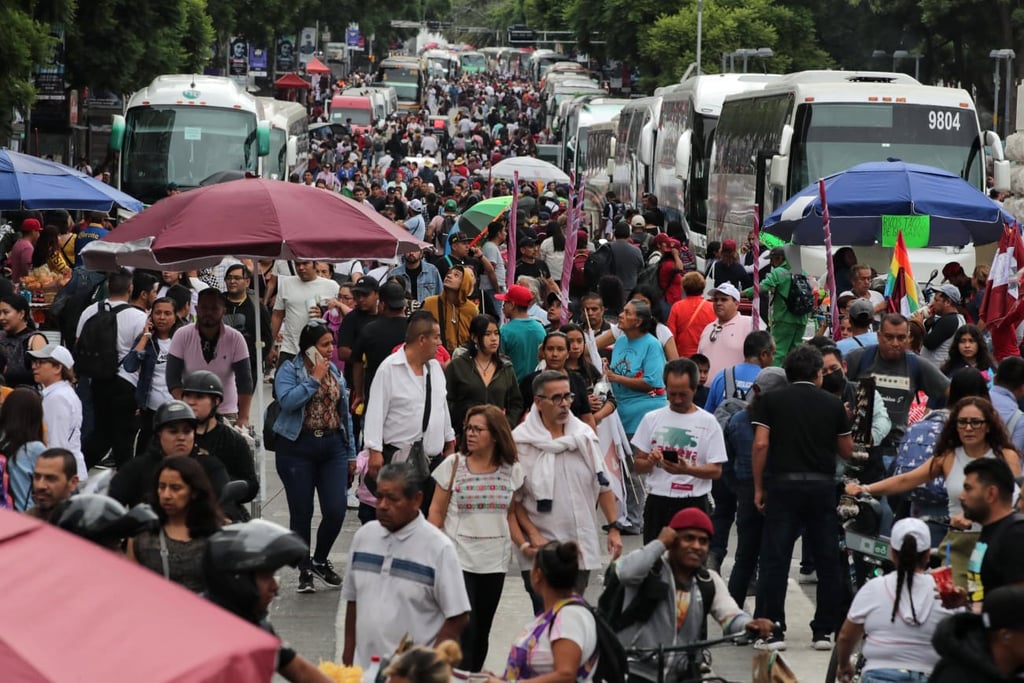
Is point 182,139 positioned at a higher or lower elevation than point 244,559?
lower

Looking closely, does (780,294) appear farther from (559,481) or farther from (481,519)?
(481,519)

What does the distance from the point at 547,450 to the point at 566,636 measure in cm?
243

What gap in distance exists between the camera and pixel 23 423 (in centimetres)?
862

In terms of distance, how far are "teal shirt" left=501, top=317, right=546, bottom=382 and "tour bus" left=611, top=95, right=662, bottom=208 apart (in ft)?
84.4

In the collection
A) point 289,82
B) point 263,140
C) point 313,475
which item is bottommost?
point 289,82

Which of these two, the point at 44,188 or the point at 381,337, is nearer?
the point at 381,337

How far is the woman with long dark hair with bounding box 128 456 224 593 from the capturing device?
6.03 m

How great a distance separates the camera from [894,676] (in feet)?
21.4

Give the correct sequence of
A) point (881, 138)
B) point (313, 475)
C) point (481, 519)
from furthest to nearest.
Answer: point (881, 138), point (313, 475), point (481, 519)

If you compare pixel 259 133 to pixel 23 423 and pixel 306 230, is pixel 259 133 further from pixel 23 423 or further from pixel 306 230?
pixel 23 423

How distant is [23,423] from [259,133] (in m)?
22.3

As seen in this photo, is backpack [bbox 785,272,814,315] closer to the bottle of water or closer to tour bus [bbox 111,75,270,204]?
the bottle of water

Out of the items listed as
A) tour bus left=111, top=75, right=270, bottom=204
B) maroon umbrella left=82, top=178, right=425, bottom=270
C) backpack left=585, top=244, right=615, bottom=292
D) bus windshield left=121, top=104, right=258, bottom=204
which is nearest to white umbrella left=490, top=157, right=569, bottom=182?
tour bus left=111, top=75, right=270, bottom=204

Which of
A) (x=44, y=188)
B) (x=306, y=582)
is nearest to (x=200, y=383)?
(x=306, y=582)
